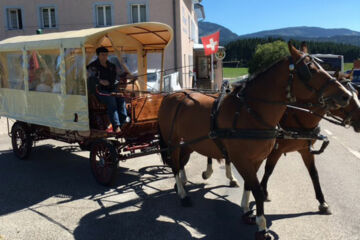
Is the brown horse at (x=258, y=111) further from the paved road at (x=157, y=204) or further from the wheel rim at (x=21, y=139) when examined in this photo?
the wheel rim at (x=21, y=139)

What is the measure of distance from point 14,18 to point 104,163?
20496mm

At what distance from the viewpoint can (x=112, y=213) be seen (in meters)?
4.96

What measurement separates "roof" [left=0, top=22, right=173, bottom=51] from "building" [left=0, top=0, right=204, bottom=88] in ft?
40.8

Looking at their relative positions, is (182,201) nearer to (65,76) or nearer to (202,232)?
(202,232)

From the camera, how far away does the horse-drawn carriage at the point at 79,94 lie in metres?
6.05

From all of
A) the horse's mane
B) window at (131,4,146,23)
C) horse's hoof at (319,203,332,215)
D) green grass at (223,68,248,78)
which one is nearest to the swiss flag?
window at (131,4,146,23)

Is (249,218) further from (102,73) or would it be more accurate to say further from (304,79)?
(102,73)

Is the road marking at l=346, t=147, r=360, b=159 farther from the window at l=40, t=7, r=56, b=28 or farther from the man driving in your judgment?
the window at l=40, t=7, r=56, b=28

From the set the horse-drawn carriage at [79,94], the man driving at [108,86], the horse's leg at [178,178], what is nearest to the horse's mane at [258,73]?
the horse's leg at [178,178]

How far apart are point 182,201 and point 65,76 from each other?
124 inches

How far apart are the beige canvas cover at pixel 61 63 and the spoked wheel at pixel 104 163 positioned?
1.48 ft

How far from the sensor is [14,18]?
2255 centimetres

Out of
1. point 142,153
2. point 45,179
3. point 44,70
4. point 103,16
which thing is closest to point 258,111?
point 142,153

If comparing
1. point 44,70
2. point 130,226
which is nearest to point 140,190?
point 130,226
